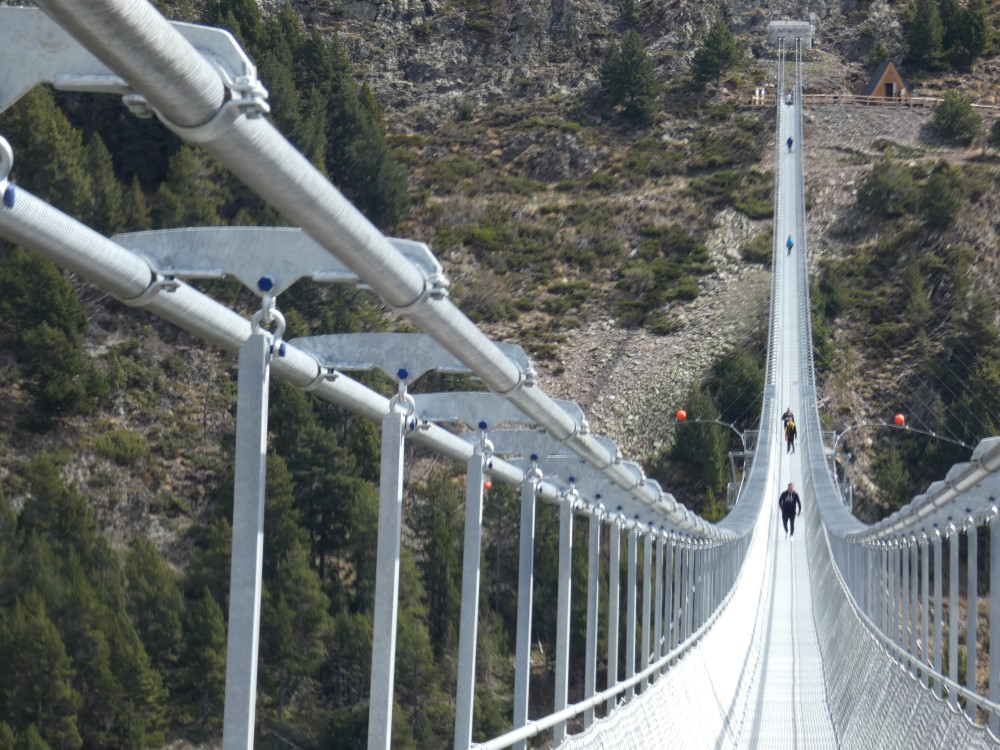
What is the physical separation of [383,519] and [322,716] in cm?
2664

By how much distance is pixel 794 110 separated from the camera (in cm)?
7694

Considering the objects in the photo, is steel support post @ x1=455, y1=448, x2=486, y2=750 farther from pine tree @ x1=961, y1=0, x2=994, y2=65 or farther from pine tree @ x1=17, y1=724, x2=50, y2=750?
pine tree @ x1=961, y1=0, x2=994, y2=65

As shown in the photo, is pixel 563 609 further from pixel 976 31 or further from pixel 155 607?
pixel 976 31

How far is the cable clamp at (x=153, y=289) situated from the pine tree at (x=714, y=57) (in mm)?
79716

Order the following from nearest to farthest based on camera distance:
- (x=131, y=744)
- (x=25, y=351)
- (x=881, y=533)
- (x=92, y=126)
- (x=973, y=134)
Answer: (x=881, y=533), (x=131, y=744), (x=25, y=351), (x=92, y=126), (x=973, y=134)

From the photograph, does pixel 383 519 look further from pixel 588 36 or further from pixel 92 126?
pixel 588 36

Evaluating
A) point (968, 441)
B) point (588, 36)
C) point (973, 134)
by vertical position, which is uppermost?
point (588, 36)

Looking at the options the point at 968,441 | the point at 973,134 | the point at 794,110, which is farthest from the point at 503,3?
the point at 968,441

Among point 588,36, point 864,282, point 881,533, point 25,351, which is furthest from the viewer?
point 588,36

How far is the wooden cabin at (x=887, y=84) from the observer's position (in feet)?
272

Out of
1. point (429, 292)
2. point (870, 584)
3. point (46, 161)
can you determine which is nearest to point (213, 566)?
point (46, 161)

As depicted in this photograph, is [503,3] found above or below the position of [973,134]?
above

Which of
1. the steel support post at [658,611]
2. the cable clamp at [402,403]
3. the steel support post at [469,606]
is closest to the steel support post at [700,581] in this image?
the steel support post at [658,611]

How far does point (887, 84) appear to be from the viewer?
273ft
